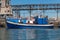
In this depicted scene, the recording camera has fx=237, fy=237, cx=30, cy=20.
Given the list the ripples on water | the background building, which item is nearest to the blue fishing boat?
the background building

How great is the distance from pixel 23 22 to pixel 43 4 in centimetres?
896

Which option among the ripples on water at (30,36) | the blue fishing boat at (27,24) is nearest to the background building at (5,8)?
the blue fishing boat at (27,24)

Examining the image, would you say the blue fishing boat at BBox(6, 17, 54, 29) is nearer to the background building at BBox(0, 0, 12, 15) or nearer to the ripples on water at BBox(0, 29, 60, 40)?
the background building at BBox(0, 0, 12, 15)

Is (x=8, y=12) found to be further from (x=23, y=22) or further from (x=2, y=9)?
(x=23, y=22)

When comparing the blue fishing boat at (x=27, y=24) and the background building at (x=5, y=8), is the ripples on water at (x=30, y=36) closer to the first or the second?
the blue fishing boat at (x=27, y=24)

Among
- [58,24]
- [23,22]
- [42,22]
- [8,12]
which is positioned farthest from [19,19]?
[8,12]

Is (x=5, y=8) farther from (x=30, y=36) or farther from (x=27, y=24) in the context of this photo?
(x=30, y=36)

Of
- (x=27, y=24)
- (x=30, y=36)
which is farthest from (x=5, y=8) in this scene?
(x=30, y=36)

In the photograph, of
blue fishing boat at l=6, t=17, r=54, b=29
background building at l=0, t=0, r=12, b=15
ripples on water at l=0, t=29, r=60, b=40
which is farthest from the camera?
background building at l=0, t=0, r=12, b=15

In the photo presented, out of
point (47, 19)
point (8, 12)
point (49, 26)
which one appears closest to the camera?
point (49, 26)

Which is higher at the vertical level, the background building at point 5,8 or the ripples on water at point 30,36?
Answer: the background building at point 5,8

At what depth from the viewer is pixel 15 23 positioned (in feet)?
253

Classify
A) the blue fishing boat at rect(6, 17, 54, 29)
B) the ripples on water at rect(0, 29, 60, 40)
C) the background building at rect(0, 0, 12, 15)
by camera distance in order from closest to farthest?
the ripples on water at rect(0, 29, 60, 40)
the blue fishing boat at rect(6, 17, 54, 29)
the background building at rect(0, 0, 12, 15)

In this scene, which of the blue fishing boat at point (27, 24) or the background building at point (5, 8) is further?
the background building at point (5, 8)
